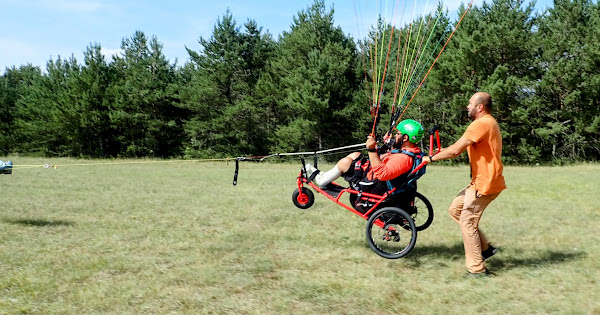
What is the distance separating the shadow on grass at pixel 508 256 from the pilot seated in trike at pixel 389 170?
825 mm

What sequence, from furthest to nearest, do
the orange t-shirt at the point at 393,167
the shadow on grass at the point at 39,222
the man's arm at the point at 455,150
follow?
the shadow on grass at the point at 39,222 → the orange t-shirt at the point at 393,167 → the man's arm at the point at 455,150

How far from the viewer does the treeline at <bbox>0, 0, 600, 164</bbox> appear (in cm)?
2995

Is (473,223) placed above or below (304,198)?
below

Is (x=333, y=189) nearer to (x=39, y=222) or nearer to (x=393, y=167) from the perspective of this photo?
(x=393, y=167)

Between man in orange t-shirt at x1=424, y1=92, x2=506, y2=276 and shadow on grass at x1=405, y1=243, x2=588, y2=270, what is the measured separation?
667 millimetres

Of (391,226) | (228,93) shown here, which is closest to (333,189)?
(391,226)

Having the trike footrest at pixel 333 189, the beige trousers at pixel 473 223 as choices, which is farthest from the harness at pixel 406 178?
the trike footrest at pixel 333 189

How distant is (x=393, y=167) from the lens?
5.85 meters

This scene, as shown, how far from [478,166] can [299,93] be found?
29754 millimetres

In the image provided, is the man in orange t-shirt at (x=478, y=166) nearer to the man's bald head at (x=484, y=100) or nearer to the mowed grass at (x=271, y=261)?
the man's bald head at (x=484, y=100)

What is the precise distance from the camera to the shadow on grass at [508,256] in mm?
6250

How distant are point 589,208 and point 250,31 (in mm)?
32222

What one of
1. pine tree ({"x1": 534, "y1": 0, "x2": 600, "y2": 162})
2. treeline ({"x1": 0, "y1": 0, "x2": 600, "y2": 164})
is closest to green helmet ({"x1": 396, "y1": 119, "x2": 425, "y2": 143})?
treeline ({"x1": 0, "y1": 0, "x2": 600, "y2": 164})

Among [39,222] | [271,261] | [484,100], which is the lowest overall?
[271,261]
